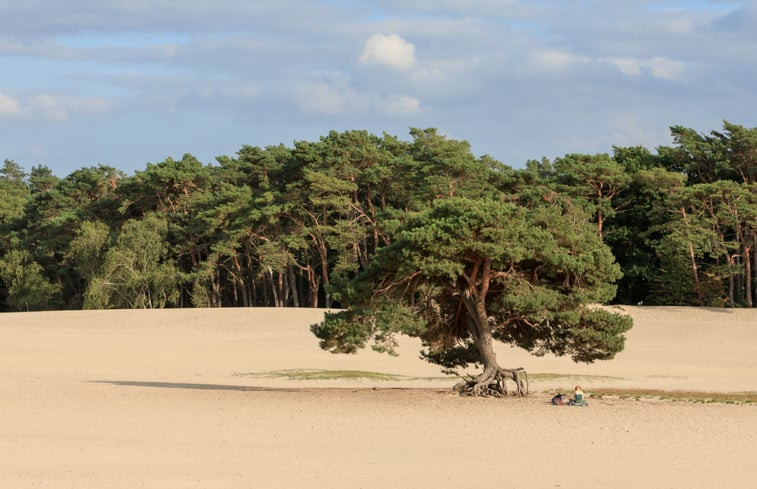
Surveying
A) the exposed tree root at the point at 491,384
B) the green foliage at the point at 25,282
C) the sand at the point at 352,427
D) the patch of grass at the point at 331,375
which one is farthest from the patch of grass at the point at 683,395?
the green foliage at the point at 25,282

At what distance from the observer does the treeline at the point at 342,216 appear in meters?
57.6

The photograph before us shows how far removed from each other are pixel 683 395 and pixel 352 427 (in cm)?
1138

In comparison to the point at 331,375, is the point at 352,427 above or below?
above

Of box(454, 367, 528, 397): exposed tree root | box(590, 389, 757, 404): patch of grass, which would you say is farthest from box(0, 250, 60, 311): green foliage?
box(454, 367, 528, 397): exposed tree root

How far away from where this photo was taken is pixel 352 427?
2062 centimetres

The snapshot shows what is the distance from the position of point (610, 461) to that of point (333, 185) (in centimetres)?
4709

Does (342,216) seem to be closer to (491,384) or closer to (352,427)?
(491,384)

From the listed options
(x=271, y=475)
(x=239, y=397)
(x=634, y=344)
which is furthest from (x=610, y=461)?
(x=634, y=344)

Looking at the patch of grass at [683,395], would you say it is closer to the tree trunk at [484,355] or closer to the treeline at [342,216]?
the tree trunk at [484,355]

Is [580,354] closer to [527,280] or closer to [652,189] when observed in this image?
[527,280]

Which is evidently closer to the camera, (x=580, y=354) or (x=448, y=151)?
(x=580, y=354)

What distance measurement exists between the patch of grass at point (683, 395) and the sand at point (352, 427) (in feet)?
4.37

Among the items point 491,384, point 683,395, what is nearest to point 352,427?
point 491,384

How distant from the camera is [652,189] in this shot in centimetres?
5988
